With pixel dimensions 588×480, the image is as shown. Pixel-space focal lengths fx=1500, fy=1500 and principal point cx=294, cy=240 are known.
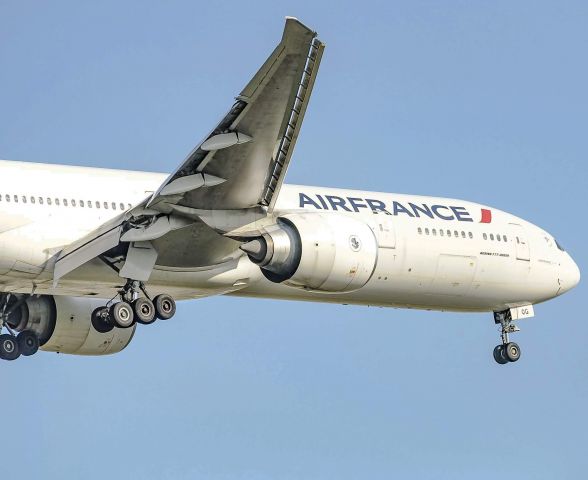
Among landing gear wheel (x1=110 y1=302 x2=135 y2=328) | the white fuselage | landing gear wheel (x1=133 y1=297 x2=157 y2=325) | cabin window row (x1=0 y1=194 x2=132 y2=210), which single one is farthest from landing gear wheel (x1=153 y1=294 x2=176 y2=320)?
cabin window row (x1=0 y1=194 x2=132 y2=210)

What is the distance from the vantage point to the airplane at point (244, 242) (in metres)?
24.0

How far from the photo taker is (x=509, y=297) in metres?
30.8

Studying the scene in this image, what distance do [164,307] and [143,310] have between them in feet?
1.42

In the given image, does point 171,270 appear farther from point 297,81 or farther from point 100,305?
point 297,81

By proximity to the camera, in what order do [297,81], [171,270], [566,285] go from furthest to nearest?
[566,285], [171,270], [297,81]

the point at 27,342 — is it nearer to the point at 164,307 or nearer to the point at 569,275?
the point at 164,307

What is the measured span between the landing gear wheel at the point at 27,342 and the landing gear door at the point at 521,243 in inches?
391

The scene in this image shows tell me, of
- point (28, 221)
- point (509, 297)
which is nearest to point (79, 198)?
point (28, 221)

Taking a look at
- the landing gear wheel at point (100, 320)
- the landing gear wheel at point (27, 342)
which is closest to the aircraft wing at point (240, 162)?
the landing gear wheel at point (100, 320)

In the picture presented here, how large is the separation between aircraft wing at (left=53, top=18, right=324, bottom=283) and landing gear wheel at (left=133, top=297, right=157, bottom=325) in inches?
40.7

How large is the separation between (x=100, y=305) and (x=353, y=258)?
7.13 meters

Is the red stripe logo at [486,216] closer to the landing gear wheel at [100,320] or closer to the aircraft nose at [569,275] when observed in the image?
the aircraft nose at [569,275]

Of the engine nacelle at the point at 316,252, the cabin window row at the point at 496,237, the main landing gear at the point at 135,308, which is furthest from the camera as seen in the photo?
the cabin window row at the point at 496,237

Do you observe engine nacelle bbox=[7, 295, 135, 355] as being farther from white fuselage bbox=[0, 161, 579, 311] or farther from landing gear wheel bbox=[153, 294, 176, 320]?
landing gear wheel bbox=[153, 294, 176, 320]
